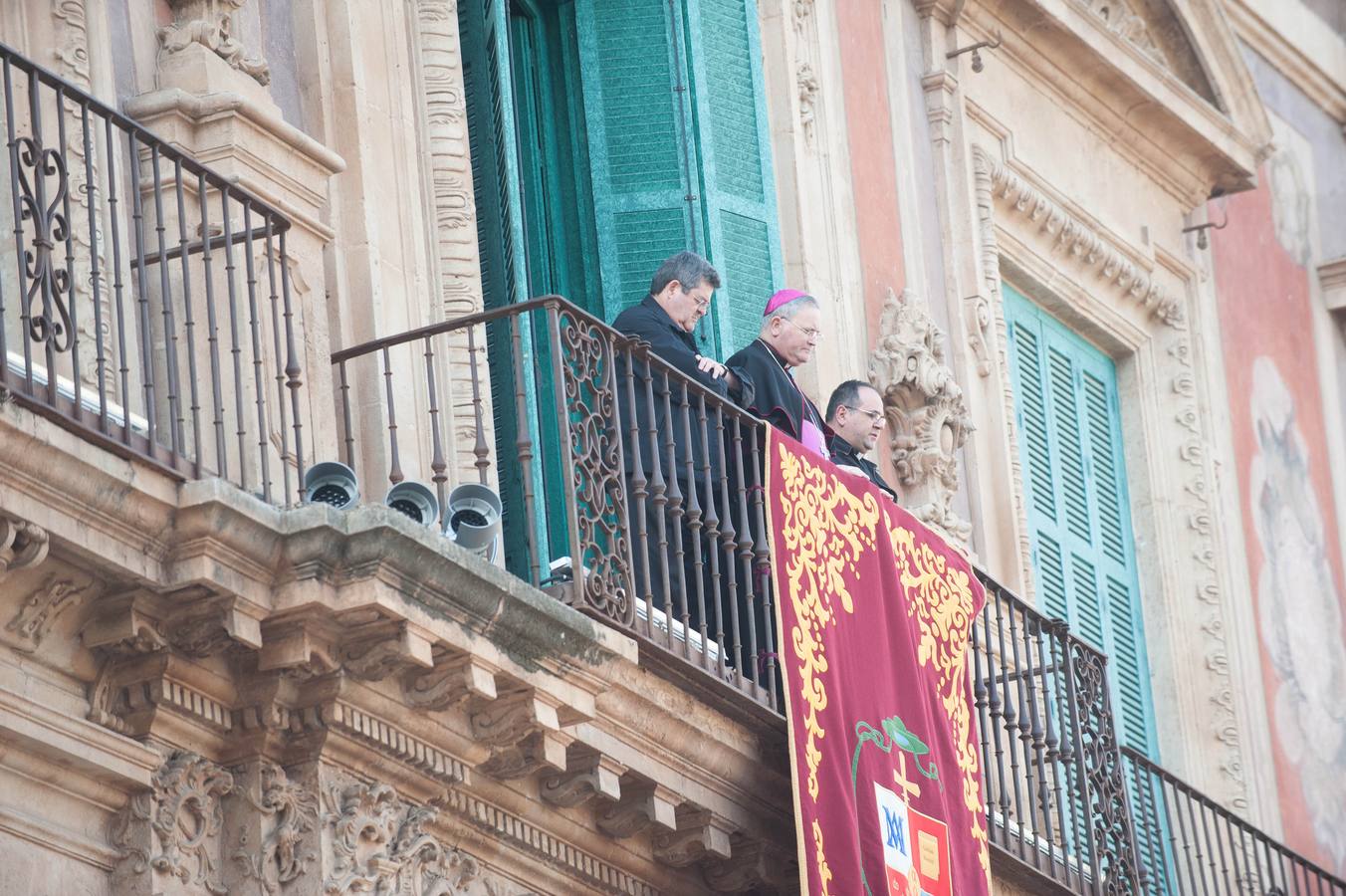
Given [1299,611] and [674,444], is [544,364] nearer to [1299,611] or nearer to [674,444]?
[674,444]

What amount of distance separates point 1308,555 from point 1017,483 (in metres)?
3.12

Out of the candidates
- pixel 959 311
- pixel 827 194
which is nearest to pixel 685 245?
pixel 827 194

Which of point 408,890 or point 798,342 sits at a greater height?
point 798,342

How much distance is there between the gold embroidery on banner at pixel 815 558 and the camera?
9.97 metres

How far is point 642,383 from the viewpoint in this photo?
10.2 metres

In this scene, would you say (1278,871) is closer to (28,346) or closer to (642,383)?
(642,383)

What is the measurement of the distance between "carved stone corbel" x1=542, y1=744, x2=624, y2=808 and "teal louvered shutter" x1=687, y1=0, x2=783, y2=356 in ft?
9.60

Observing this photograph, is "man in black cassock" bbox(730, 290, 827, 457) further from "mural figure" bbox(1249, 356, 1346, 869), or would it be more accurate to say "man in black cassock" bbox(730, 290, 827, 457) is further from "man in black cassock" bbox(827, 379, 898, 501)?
"mural figure" bbox(1249, 356, 1346, 869)

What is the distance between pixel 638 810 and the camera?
972 centimetres

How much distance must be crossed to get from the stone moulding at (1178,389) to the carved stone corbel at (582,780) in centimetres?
483

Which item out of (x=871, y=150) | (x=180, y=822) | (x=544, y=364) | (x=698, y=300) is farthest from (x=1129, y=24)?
(x=180, y=822)

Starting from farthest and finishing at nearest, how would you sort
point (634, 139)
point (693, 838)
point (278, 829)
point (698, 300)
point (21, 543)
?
point (634, 139)
point (698, 300)
point (693, 838)
point (278, 829)
point (21, 543)

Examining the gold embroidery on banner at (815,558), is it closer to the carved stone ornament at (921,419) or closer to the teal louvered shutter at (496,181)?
the teal louvered shutter at (496,181)

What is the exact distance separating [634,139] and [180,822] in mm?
4444
